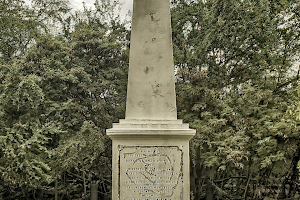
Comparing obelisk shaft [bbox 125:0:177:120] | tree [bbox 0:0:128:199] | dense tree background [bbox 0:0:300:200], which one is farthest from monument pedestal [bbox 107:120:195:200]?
tree [bbox 0:0:128:199]

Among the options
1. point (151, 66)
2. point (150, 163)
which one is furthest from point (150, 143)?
point (151, 66)

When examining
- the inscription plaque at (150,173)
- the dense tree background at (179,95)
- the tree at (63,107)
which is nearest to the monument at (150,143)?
the inscription plaque at (150,173)

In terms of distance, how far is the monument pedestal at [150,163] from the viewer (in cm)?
382

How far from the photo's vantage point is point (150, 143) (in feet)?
12.7

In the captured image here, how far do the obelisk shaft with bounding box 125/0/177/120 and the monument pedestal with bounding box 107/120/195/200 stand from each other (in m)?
0.33

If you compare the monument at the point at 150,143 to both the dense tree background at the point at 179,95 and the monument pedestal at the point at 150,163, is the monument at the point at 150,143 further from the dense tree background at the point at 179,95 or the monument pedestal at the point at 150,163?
the dense tree background at the point at 179,95

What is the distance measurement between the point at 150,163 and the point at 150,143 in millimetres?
250

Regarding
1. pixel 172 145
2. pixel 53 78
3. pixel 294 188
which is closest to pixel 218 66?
pixel 294 188

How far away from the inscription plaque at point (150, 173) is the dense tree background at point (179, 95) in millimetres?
5996

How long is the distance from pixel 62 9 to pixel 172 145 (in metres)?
11.4

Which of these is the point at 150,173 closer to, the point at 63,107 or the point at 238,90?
the point at 63,107

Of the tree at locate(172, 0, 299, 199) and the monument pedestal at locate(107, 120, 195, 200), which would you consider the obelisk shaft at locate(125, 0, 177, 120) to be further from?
the tree at locate(172, 0, 299, 199)

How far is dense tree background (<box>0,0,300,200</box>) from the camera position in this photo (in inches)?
395

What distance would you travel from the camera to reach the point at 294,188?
11.4 meters
